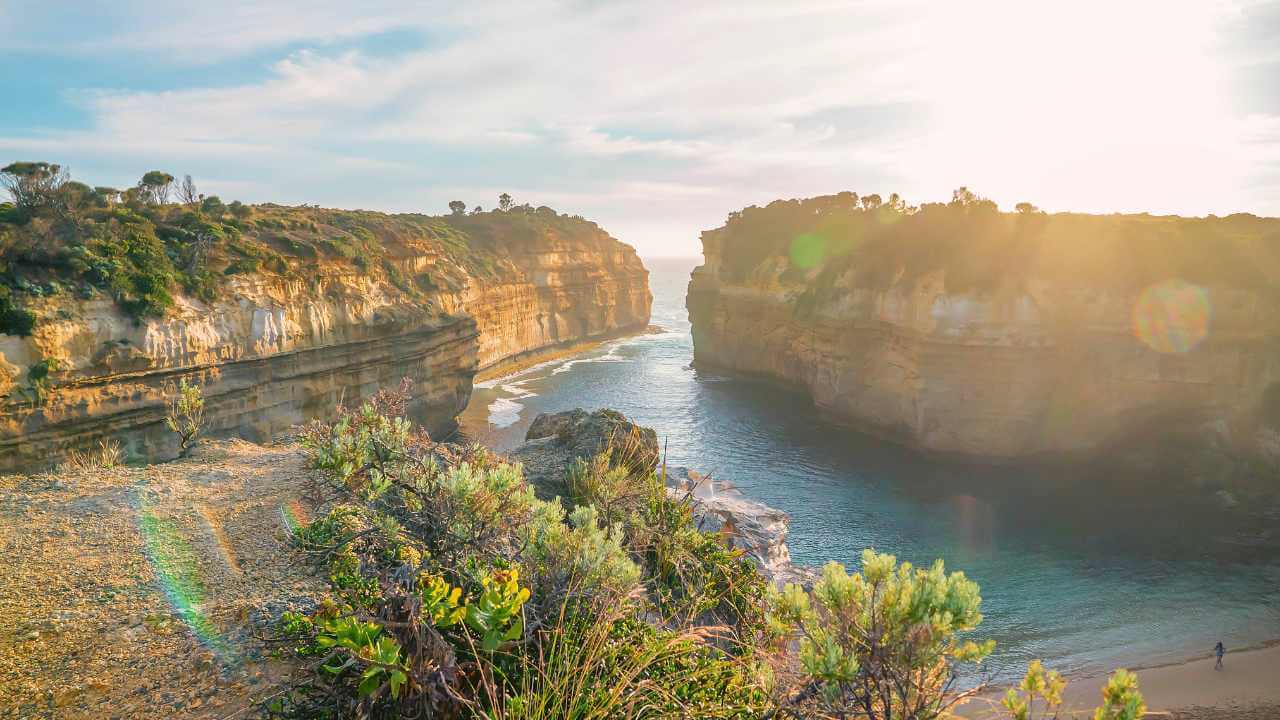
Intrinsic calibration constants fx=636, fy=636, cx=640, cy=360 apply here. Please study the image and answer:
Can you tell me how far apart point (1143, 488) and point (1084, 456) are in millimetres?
3703

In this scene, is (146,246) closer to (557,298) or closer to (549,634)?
(549,634)

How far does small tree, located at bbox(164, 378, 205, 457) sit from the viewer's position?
56.8 ft

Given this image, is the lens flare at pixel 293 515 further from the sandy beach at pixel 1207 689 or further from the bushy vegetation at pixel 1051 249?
the bushy vegetation at pixel 1051 249

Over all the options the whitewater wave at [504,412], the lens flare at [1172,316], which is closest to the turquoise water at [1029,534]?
the whitewater wave at [504,412]

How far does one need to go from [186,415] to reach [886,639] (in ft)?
71.1

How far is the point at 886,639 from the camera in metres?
4.79

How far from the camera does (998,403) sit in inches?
1268

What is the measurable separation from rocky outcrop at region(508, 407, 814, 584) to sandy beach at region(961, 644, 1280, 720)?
6.36 metres

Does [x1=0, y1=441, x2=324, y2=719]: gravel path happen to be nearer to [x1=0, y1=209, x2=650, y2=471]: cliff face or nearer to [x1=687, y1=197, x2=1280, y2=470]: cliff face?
[x1=0, y1=209, x2=650, y2=471]: cliff face

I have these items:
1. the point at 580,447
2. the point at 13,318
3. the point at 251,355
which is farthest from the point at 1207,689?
the point at 13,318

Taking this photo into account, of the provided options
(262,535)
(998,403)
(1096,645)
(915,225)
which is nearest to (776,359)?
(915,225)

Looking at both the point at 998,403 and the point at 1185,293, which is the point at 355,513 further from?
the point at 1185,293

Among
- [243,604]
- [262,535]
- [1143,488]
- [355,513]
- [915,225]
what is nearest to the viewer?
[243,604]

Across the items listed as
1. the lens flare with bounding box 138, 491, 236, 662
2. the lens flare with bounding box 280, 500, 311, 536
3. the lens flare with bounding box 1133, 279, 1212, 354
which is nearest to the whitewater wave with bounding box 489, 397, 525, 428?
the lens flare with bounding box 280, 500, 311, 536
